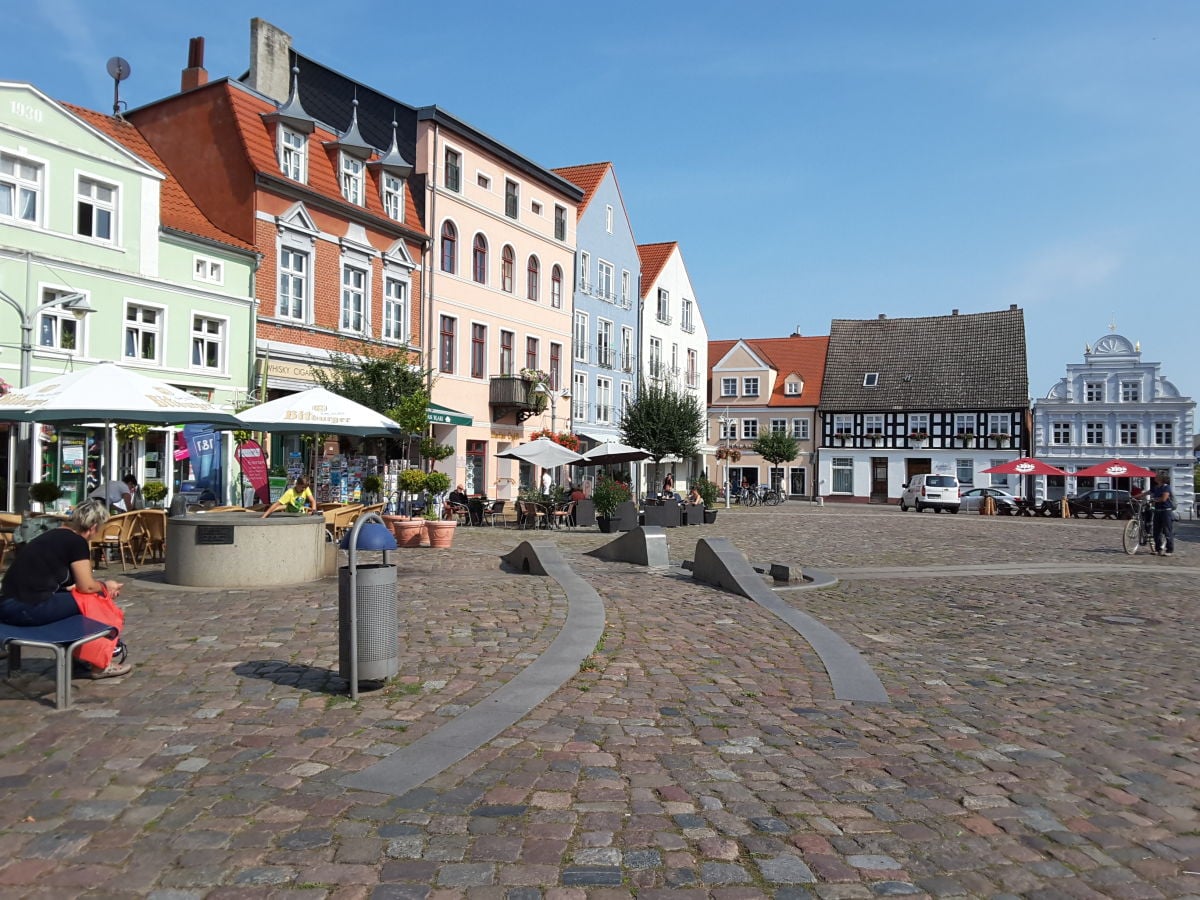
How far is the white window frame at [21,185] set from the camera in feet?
64.1

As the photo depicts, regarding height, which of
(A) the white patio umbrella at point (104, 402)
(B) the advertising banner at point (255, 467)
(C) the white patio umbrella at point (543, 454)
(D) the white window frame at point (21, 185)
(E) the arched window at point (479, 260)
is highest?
(E) the arched window at point (479, 260)

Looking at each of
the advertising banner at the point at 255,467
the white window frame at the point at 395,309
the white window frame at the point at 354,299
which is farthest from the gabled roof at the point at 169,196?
the advertising banner at the point at 255,467

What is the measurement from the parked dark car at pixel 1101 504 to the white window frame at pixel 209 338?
3580cm

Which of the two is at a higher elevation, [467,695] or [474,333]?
[474,333]

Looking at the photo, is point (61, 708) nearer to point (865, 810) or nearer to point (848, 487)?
point (865, 810)

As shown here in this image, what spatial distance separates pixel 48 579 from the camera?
629 centimetres

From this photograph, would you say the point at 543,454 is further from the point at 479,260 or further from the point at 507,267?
the point at 507,267

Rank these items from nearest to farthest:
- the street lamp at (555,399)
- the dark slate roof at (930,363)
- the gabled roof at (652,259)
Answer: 1. the street lamp at (555,399)
2. the gabled roof at (652,259)
3. the dark slate roof at (930,363)

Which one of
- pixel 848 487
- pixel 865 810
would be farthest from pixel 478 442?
pixel 848 487

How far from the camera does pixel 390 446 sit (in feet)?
92.4

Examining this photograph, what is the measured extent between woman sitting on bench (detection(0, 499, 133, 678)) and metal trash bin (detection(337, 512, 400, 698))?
5.46ft

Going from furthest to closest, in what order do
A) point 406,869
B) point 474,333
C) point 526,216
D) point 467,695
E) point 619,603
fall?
point 526,216, point 474,333, point 619,603, point 467,695, point 406,869

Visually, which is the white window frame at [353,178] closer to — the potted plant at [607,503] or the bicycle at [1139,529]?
the potted plant at [607,503]

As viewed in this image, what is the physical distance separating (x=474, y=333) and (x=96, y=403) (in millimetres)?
21410
